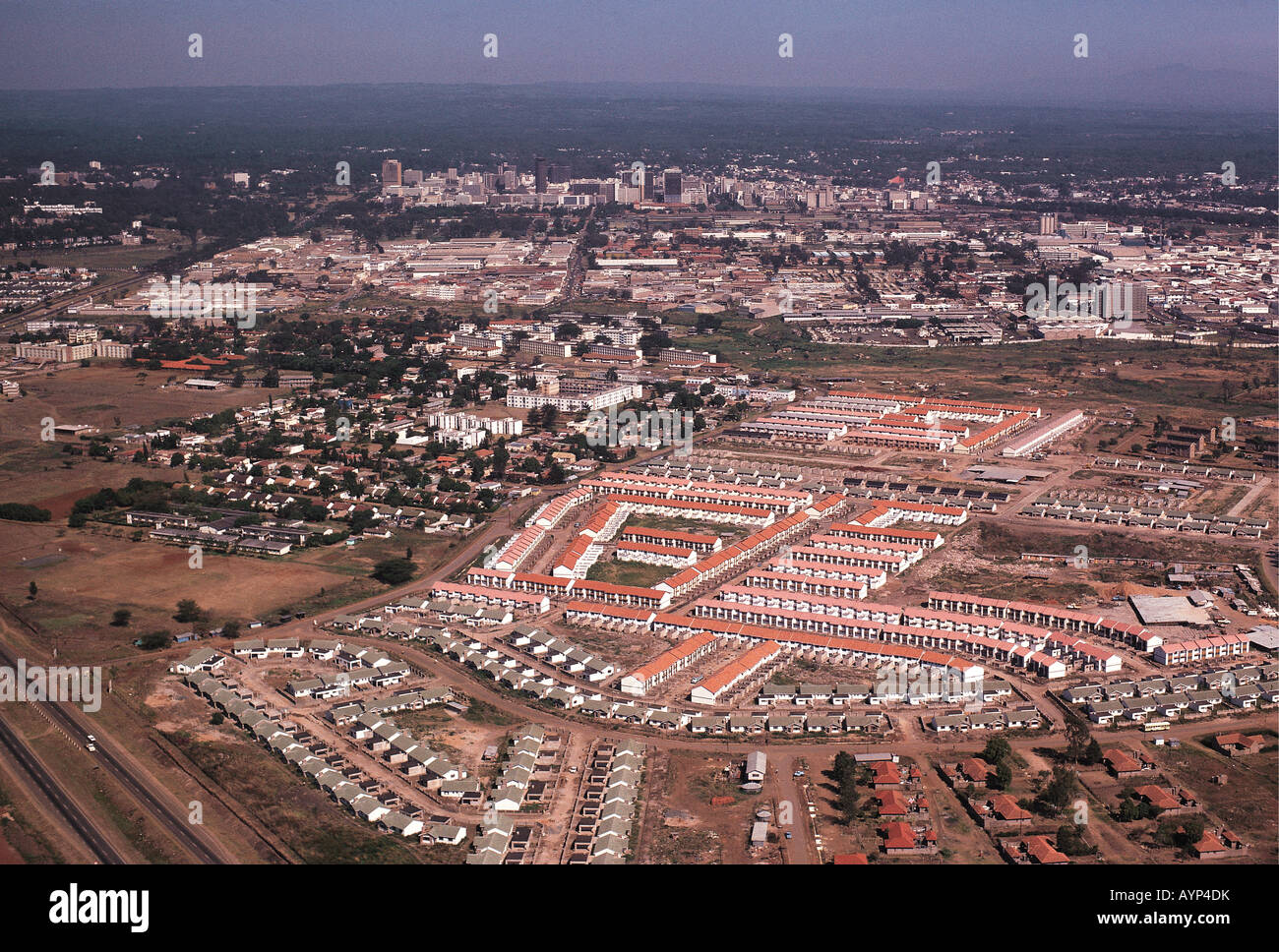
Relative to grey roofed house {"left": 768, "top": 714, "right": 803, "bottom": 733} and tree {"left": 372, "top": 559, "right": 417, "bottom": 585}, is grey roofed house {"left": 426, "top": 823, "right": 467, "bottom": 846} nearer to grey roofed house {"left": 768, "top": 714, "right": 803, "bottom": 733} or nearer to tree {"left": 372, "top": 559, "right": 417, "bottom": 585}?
grey roofed house {"left": 768, "top": 714, "right": 803, "bottom": 733}

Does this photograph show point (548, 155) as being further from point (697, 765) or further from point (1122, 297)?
point (697, 765)

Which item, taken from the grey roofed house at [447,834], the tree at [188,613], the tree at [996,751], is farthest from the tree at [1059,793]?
the tree at [188,613]

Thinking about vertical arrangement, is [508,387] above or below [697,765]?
above

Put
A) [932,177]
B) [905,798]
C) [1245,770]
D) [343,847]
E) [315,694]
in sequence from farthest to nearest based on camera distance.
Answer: [932,177] < [315,694] < [1245,770] < [905,798] < [343,847]

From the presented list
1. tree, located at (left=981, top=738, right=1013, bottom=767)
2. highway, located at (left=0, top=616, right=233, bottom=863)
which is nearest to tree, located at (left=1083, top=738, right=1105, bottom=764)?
tree, located at (left=981, top=738, right=1013, bottom=767)

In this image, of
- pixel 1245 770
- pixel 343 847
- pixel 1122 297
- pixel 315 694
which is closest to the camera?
pixel 343 847

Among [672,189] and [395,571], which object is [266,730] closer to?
[395,571]

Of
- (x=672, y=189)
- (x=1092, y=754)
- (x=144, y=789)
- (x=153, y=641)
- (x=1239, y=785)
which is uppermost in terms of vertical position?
(x=672, y=189)

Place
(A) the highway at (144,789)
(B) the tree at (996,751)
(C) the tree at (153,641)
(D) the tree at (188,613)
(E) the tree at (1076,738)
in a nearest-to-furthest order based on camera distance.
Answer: (A) the highway at (144,789)
(B) the tree at (996,751)
(E) the tree at (1076,738)
(C) the tree at (153,641)
(D) the tree at (188,613)

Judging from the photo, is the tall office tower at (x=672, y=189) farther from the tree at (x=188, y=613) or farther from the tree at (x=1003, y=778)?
the tree at (x=1003, y=778)

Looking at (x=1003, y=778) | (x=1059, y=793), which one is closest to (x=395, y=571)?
(x=1003, y=778)
